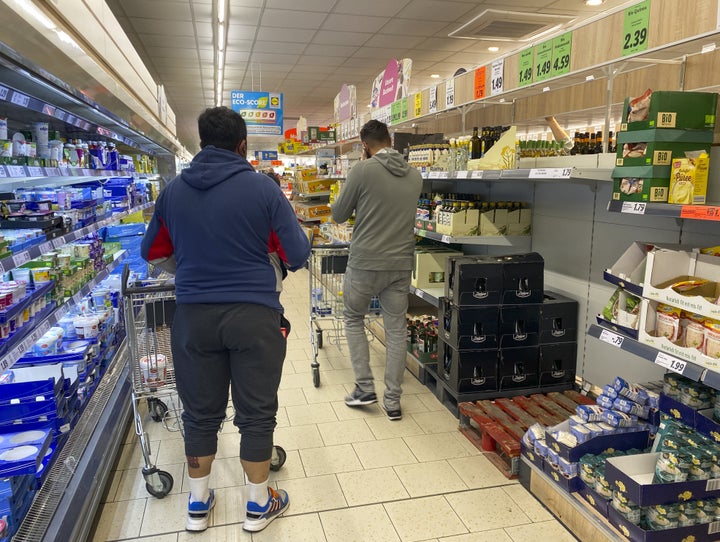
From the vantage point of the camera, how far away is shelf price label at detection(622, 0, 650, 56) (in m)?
2.23

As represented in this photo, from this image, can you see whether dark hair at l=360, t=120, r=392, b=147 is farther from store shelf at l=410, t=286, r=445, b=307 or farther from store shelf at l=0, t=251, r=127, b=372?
store shelf at l=0, t=251, r=127, b=372

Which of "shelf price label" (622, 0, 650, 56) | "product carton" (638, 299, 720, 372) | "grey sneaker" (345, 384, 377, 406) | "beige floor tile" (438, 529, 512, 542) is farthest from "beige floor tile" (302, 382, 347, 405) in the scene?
"shelf price label" (622, 0, 650, 56)

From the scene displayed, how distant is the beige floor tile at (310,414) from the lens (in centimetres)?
364

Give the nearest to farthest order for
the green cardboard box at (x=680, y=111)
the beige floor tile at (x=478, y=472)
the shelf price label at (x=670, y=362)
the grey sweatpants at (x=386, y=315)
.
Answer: the shelf price label at (x=670, y=362), the green cardboard box at (x=680, y=111), the beige floor tile at (x=478, y=472), the grey sweatpants at (x=386, y=315)

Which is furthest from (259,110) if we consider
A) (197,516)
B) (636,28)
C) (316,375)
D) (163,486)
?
(197,516)

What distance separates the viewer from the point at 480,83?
3.71 metres

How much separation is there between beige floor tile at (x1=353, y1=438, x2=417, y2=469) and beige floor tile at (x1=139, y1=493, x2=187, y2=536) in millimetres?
964

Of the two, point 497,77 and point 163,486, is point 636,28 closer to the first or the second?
point 497,77

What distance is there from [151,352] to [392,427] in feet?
5.28

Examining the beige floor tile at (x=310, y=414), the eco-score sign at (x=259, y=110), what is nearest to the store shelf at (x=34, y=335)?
the beige floor tile at (x=310, y=414)

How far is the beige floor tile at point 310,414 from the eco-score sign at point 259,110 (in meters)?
7.94

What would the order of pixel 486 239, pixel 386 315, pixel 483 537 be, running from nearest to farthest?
pixel 483 537, pixel 386 315, pixel 486 239

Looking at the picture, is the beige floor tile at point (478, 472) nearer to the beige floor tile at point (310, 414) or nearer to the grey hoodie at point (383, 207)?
the beige floor tile at point (310, 414)

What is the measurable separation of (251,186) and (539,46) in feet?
6.41
